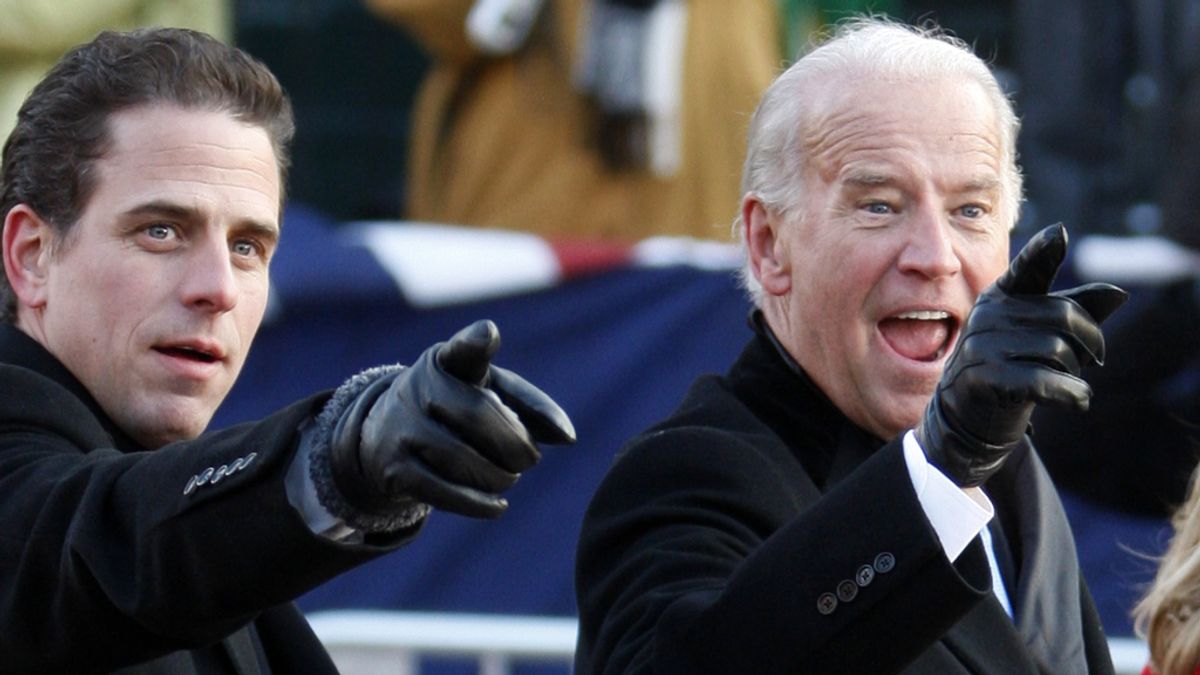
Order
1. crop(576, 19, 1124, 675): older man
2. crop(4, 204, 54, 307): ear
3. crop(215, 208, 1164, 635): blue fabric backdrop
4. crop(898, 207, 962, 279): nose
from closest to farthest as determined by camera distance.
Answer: crop(576, 19, 1124, 675): older man
crop(4, 204, 54, 307): ear
crop(898, 207, 962, 279): nose
crop(215, 208, 1164, 635): blue fabric backdrop

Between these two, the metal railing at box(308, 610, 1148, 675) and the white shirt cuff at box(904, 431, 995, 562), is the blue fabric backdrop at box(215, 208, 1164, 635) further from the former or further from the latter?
the white shirt cuff at box(904, 431, 995, 562)

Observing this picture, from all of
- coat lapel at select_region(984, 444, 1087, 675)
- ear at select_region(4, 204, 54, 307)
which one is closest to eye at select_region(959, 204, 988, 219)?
coat lapel at select_region(984, 444, 1087, 675)

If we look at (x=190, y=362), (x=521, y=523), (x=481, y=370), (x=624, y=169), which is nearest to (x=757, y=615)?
(x=481, y=370)

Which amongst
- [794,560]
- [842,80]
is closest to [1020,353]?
[794,560]

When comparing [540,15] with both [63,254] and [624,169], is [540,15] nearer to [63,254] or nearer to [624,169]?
[624,169]

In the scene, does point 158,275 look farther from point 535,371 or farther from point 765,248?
point 535,371

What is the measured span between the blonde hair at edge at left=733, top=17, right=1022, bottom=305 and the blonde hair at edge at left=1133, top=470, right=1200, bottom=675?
1.67ft

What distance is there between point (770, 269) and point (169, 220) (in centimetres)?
84

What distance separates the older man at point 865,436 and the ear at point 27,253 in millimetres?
723

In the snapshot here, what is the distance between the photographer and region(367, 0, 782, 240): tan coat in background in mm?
6949

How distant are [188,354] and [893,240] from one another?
0.88m

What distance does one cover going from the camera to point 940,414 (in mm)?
2303

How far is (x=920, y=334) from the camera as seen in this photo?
9.44 ft

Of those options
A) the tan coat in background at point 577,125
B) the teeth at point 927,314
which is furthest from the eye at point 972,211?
the tan coat in background at point 577,125
